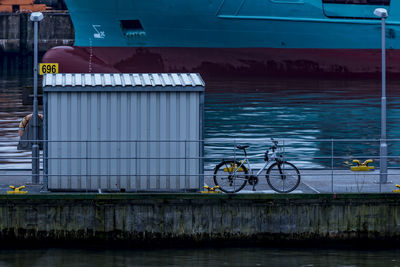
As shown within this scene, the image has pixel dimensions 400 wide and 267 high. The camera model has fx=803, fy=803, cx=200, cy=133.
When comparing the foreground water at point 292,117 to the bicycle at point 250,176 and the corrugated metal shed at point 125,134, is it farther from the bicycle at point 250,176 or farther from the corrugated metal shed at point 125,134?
the corrugated metal shed at point 125,134

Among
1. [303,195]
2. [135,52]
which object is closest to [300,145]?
[303,195]

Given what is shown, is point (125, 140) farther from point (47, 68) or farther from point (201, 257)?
point (47, 68)

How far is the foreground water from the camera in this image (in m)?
26.8

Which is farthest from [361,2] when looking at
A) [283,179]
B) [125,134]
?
[125,134]

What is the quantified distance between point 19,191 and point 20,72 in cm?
6040

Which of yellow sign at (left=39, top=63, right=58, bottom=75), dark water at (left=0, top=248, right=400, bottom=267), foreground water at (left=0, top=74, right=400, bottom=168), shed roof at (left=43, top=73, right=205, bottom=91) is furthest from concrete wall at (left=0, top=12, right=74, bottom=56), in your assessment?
dark water at (left=0, top=248, right=400, bottom=267)

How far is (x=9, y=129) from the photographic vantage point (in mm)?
32688

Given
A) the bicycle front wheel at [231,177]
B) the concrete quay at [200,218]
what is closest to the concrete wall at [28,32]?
the bicycle front wheel at [231,177]

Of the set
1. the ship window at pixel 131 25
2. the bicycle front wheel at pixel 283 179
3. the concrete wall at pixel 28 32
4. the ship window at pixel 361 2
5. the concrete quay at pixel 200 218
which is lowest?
the concrete quay at pixel 200 218

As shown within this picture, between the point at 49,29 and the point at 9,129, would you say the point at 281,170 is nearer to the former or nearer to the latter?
the point at 9,129

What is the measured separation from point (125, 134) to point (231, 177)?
7.05 feet

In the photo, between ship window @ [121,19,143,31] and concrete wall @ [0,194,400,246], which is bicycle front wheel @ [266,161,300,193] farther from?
ship window @ [121,19,143,31]

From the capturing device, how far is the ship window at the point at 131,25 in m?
54.4

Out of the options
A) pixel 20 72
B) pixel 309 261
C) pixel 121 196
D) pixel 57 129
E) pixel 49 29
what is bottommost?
pixel 309 261
